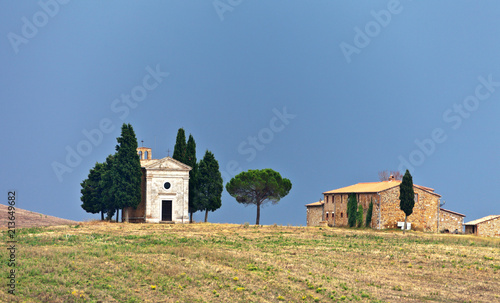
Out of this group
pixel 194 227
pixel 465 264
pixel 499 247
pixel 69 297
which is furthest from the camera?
pixel 194 227

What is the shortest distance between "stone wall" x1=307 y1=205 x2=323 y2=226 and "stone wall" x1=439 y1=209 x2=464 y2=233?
16.3 metres

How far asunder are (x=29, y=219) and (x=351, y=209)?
37834mm

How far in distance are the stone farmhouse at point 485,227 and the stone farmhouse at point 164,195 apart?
3575 centimetres

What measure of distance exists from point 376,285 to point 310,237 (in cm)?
1995

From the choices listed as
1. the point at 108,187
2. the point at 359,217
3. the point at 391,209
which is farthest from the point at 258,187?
the point at 108,187

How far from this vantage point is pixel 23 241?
126 feet

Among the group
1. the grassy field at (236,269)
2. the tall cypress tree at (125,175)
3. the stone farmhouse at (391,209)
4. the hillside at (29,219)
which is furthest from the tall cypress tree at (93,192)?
the stone farmhouse at (391,209)

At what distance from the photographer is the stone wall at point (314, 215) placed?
254 ft

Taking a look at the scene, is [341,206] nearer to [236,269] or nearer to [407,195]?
[407,195]

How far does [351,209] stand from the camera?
68375 millimetres

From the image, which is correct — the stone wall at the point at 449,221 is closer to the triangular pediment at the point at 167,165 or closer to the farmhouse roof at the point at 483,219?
the farmhouse roof at the point at 483,219

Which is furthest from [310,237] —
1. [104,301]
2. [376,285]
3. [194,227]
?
[104,301]

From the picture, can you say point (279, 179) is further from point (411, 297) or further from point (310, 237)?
point (411, 297)

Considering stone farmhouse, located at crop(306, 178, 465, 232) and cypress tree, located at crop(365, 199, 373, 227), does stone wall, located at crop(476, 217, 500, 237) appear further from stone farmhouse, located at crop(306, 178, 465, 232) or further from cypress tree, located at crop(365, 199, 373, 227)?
cypress tree, located at crop(365, 199, 373, 227)
